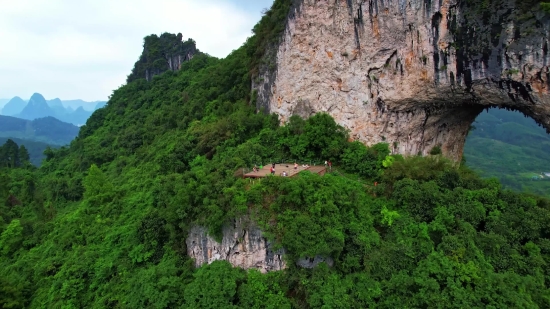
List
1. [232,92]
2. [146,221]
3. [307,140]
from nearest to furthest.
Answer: [146,221], [307,140], [232,92]

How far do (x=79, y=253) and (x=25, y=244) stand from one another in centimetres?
697

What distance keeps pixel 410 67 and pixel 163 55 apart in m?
41.7

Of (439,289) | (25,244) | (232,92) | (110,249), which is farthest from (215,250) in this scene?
(25,244)

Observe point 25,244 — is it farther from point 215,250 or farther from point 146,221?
point 215,250

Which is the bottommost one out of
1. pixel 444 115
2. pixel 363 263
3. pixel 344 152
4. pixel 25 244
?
pixel 25 244

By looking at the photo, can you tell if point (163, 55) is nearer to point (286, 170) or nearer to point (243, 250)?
point (286, 170)

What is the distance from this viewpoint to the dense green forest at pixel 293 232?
1097 cm

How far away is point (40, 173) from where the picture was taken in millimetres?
37438

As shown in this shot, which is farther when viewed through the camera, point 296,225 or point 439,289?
point 296,225

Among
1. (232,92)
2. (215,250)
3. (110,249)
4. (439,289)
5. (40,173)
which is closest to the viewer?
(439,289)

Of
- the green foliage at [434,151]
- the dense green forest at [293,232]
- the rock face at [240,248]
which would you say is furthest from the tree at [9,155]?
the green foliage at [434,151]

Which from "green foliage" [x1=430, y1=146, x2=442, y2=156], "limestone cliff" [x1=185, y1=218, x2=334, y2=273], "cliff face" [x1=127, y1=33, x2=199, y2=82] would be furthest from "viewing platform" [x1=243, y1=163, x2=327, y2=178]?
"cliff face" [x1=127, y1=33, x2=199, y2=82]

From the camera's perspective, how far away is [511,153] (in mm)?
69750

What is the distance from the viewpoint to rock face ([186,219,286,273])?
1231cm
